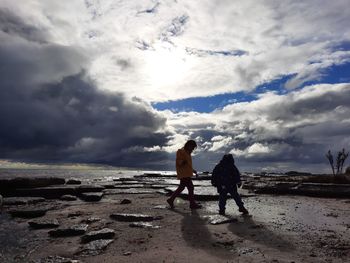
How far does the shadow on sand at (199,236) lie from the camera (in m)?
5.54

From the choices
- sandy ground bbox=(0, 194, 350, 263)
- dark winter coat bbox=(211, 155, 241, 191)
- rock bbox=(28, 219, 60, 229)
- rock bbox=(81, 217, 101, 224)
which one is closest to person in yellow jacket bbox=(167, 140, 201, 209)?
dark winter coat bbox=(211, 155, 241, 191)

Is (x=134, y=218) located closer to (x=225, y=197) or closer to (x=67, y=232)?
(x=67, y=232)

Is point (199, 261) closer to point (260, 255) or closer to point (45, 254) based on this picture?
point (260, 255)

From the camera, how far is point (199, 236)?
6.59m

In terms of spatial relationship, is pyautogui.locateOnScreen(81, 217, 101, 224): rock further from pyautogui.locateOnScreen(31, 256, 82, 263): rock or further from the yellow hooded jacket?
pyautogui.locateOnScreen(31, 256, 82, 263): rock

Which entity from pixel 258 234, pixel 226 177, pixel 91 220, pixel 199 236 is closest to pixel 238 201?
pixel 226 177

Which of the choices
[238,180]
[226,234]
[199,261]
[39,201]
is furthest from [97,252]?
[39,201]

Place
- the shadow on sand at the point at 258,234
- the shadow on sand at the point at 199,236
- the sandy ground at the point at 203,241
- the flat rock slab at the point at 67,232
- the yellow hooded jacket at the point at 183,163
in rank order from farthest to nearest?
the yellow hooded jacket at the point at 183,163 < the flat rock slab at the point at 67,232 < the shadow on sand at the point at 258,234 < the shadow on sand at the point at 199,236 < the sandy ground at the point at 203,241

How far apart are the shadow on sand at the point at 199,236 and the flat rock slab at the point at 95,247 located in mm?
1397

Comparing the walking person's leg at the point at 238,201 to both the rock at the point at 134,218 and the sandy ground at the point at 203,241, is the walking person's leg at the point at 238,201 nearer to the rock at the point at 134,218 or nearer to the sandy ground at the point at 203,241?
the sandy ground at the point at 203,241

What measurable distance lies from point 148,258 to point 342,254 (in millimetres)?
2888

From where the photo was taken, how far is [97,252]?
5.72m

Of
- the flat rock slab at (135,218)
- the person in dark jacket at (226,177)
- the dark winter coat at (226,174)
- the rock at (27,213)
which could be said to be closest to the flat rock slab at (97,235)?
the flat rock slab at (135,218)

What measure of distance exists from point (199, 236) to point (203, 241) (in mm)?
398
